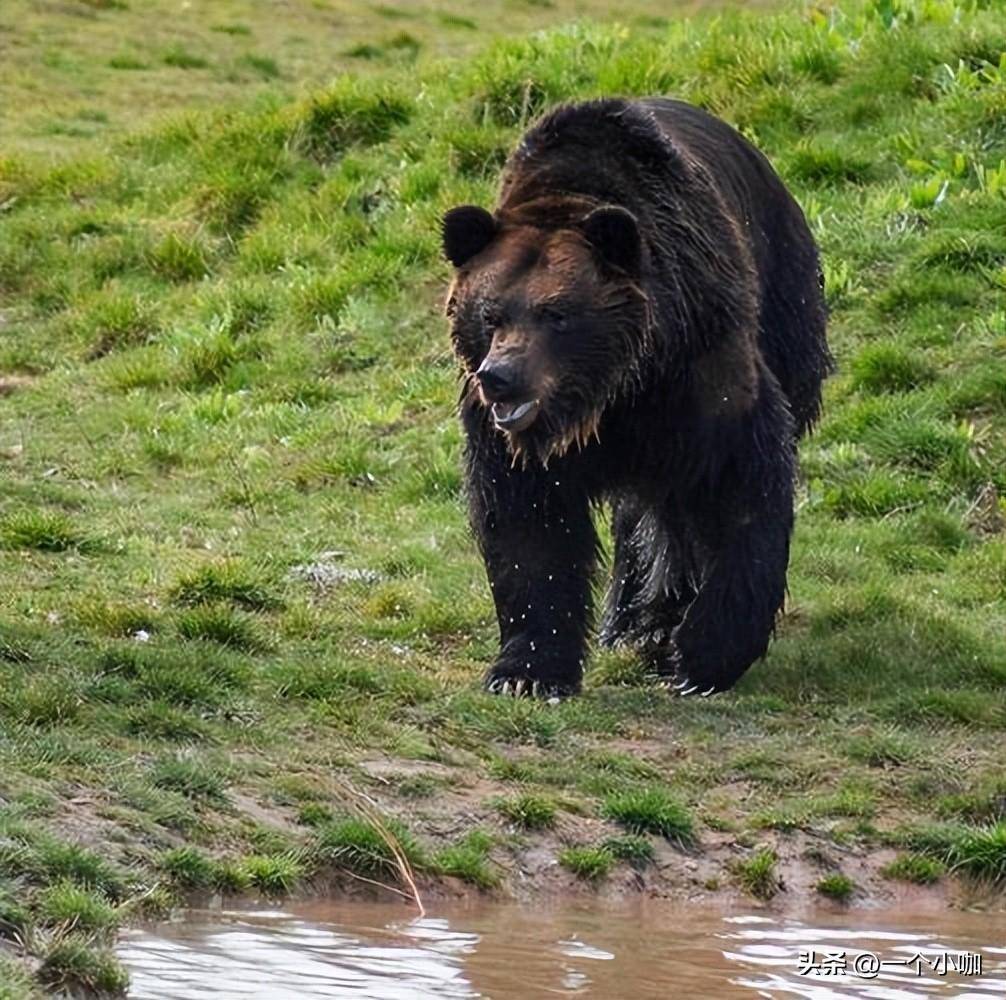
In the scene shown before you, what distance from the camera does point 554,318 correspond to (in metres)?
8.45

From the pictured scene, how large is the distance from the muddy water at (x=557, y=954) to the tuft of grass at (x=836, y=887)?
15cm

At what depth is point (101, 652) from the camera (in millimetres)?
8242

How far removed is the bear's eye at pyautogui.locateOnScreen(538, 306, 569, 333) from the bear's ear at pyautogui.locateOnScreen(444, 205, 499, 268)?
403 millimetres

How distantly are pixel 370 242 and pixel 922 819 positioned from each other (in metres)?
7.60

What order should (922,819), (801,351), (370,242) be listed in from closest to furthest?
1. (922,819)
2. (801,351)
3. (370,242)

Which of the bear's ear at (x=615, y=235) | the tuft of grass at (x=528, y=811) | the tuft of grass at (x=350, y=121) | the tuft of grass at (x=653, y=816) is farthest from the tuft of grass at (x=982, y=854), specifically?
the tuft of grass at (x=350, y=121)

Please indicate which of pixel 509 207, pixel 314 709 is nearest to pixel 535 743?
pixel 314 709

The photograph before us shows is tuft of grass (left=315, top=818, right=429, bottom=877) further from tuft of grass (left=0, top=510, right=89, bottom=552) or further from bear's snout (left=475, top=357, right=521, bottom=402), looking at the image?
tuft of grass (left=0, top=510, right=89, bottom=552)

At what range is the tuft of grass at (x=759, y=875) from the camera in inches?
283

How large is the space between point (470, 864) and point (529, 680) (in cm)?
185

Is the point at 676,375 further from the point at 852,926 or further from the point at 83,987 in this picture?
the point at 83,987

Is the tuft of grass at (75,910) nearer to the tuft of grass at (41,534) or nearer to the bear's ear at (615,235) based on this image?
the bear's ear at (615,235)

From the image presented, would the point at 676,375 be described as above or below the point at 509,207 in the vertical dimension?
below

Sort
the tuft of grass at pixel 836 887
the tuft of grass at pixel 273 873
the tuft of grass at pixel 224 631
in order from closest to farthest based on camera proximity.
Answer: the tuft of grass at pixel 273 873 < the tuft of grass at pixel 836 887 < the tuft of grass at pixel 224 631
